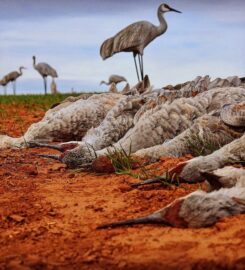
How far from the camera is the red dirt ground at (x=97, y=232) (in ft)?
9.16

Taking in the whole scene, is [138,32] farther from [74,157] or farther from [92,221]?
[92,221]

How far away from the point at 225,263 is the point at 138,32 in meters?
14.9

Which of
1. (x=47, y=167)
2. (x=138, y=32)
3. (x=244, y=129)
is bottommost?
(x=47, y=167)

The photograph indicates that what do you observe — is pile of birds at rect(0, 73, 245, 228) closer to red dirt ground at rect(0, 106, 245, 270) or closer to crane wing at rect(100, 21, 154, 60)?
red dirt ground at rect(0, 106, 245, 270)

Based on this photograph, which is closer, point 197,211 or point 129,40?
point 197,211

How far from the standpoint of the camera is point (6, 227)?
149 inches

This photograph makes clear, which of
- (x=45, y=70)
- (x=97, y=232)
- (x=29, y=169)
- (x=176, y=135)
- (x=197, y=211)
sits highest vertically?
(x=45, y=70)

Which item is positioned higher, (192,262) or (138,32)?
(138,32)

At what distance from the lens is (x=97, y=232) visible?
3438 mm

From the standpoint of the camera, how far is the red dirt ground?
2.79 m

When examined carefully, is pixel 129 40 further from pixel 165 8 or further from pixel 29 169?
pixel 29 169


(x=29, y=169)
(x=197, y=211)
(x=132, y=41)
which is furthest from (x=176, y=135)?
(x=132, y=41)

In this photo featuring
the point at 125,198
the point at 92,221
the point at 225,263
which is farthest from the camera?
the point at 125,198

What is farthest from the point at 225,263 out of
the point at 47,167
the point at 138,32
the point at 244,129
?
the point at 138,32
